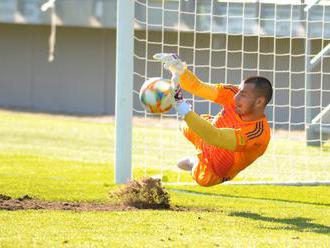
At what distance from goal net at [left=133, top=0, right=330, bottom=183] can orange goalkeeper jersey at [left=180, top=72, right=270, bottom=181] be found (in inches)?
93.0

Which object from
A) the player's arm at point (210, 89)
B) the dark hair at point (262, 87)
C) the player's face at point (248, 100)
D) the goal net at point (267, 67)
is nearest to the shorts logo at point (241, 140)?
the player's face at point (248, 100)

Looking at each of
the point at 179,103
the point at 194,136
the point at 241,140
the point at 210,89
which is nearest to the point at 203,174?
the point at 194,136

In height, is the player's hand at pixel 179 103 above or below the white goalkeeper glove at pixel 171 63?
below

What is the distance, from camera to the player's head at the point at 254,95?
10.2 m

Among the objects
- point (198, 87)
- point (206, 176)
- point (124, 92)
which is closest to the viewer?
point (206, 176)

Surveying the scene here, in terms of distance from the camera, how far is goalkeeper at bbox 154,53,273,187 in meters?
9.77

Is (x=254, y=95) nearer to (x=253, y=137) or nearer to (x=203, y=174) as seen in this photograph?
(x=253, y=137)

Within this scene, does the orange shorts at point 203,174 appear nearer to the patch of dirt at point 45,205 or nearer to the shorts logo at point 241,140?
the shorts logo at point 241,140

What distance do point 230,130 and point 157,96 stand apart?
0.99 metres

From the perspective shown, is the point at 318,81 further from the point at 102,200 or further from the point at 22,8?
the point at 22,8

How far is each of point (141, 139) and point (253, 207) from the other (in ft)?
34.2

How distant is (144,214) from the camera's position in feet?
32.4

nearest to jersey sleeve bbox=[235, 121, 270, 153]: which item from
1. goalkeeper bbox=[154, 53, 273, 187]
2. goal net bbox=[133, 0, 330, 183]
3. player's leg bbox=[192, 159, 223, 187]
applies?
goalkeeper bbox=[154, 53, 273, 187]

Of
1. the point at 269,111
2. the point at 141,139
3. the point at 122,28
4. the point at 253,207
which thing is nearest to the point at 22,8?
the point at 141,139
